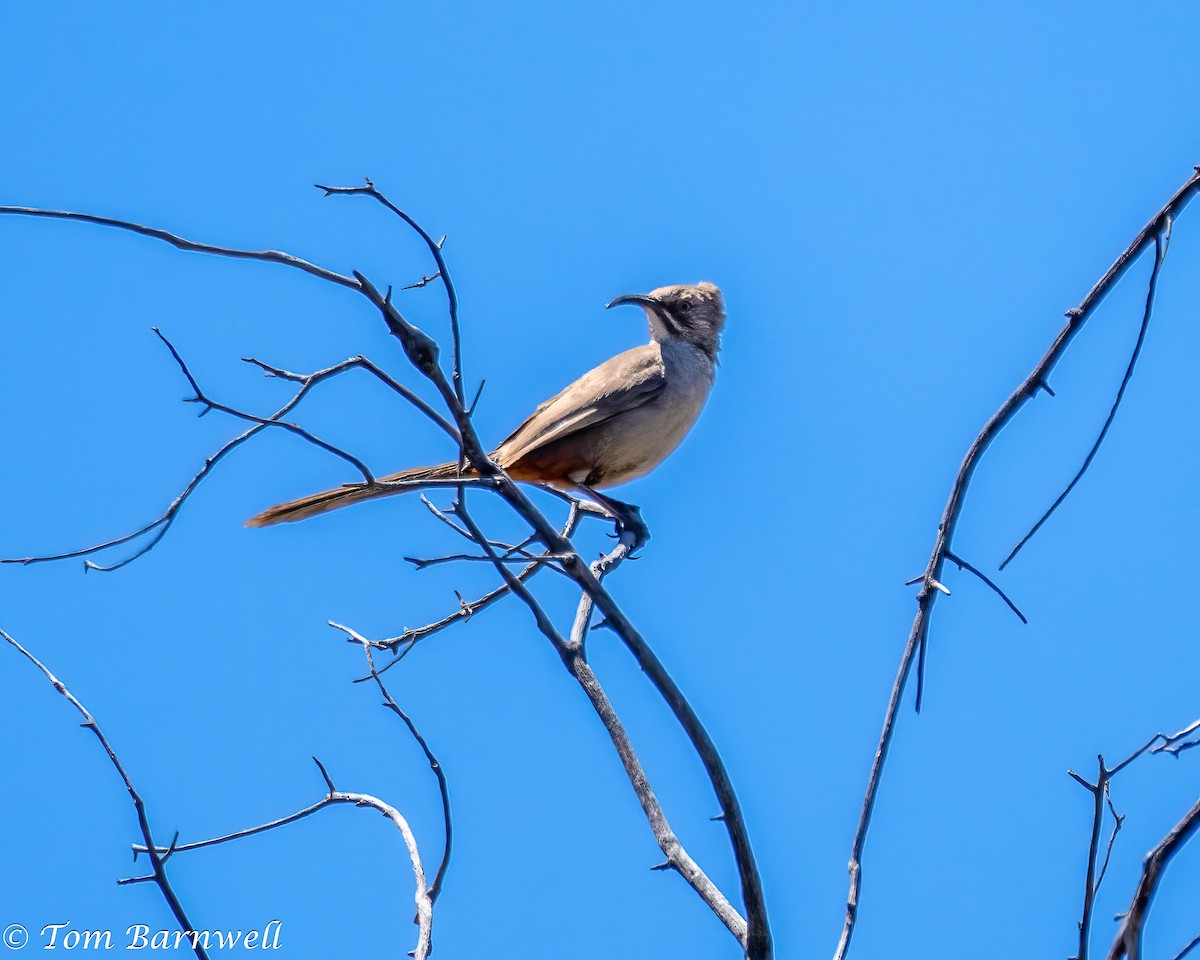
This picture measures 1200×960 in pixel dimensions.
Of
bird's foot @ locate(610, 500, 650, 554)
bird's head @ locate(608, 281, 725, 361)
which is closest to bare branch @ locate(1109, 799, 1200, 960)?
bird's foot @ locate(610, 500, 650, 554)

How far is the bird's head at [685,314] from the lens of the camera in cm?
817

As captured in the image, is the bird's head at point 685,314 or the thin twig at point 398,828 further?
Answer: the bird's head at point 685,314

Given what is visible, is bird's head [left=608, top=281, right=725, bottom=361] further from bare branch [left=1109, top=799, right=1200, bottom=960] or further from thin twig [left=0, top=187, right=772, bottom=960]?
bare branch [left=1109, top=799, right=1200, bottom=960]

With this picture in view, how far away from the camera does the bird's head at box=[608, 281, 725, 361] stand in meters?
→ 8.17

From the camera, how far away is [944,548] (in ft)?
12.4

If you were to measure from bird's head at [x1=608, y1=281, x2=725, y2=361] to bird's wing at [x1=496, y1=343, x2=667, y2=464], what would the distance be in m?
0.44

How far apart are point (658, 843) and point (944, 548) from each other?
1.30 m

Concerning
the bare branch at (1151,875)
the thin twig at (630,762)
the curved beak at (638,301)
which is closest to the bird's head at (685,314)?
the curved beak at (638,301)

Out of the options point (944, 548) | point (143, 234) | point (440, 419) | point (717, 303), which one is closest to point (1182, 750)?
point (944, 548)

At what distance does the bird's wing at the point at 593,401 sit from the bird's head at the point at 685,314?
1.45ft

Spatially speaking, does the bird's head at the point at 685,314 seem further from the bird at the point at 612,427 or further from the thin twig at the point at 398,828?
the thin twig at the point at 398,828

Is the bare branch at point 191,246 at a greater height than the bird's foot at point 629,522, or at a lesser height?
lesser

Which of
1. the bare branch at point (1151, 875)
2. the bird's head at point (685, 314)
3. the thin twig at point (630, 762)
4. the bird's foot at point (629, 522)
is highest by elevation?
the bird's head at point (685, 314)

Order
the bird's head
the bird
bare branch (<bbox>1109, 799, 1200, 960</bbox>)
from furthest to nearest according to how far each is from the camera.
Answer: the bird's head < the bird < bare branch (<bbox>1109, 799, 1200, 960</bbox>)
